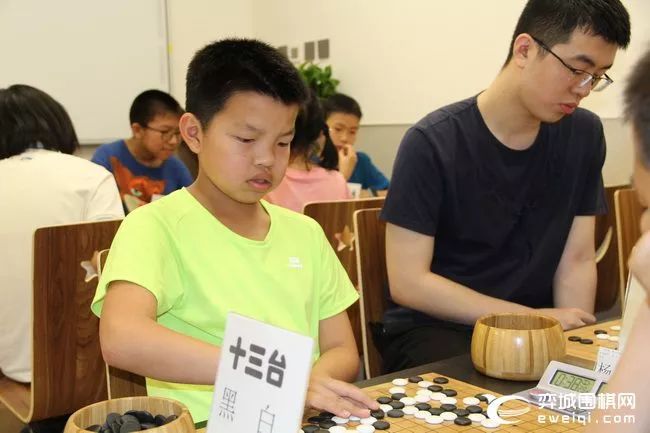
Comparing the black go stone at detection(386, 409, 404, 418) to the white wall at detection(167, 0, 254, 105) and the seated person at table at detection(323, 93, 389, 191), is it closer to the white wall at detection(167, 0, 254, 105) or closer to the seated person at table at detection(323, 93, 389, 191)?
the seated person at table at detection(323, 93, 389, 191)

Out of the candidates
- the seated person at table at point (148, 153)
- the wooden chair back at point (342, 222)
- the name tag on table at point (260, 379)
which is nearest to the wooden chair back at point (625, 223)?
the wooden chair back at point (342, 222)

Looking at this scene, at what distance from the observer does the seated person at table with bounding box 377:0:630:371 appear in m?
1.70

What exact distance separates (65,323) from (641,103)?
1541mm

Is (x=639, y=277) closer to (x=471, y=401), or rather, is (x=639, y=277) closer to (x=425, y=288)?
(x=471, y=401)

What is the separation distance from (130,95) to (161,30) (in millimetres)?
546

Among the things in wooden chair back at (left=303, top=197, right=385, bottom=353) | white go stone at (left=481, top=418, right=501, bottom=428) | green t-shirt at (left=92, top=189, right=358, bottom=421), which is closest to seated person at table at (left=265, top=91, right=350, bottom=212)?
wooden chair back at (left=303, top=197, right=385, bottom=353)

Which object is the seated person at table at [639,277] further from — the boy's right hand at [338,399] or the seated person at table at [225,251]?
the seated person at table at [225,251]

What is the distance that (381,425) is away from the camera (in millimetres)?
908

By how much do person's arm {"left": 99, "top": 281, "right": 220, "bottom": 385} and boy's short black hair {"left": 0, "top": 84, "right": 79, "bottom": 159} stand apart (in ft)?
4.67

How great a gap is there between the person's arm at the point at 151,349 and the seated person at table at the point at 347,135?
320 cm

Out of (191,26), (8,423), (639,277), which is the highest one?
(191,26)

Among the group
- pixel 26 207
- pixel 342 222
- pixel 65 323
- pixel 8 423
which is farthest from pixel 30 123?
pixel 342 222

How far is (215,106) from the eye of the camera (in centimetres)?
135

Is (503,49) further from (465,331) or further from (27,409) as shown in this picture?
(27,409)
